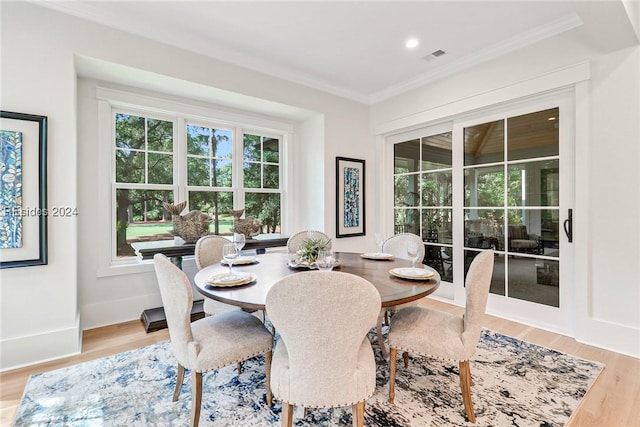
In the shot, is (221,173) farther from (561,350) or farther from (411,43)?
(561,350)

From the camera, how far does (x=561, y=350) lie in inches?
99.3

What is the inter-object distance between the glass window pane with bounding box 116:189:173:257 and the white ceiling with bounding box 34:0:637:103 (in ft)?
5.30

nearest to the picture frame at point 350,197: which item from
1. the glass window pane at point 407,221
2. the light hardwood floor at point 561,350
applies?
the glass window pane at point 407,221

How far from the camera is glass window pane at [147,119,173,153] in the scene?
344 cm

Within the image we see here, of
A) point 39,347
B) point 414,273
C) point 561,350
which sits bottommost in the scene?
point 561,350

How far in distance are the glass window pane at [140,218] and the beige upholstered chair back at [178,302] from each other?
2.08 meters

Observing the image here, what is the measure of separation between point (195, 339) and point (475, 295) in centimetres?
157

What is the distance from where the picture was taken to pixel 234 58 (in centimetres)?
332

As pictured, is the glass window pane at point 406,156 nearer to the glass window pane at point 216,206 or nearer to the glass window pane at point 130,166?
the glass window pane at point 216,206

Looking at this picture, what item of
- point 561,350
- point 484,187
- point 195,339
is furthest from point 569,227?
point 195,339

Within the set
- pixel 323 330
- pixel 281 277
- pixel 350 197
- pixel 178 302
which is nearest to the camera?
pixel 323 330

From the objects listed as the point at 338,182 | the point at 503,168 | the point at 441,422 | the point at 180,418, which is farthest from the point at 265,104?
the point at 441,422

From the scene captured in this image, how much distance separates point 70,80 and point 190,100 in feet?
4.02

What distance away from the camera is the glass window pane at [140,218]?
3287 millimetres
